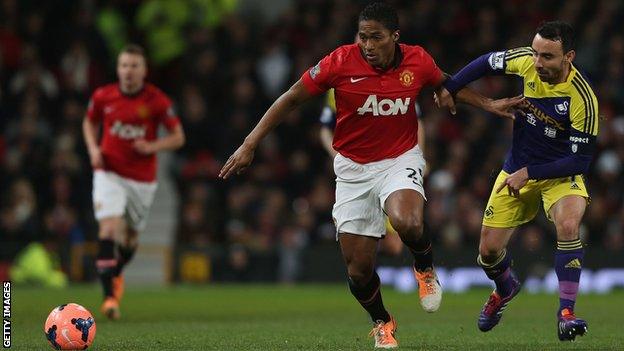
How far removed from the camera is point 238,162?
28.3 feet

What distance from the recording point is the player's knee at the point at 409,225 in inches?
342

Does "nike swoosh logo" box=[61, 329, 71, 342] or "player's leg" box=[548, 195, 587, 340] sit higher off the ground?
"player's leg" box=[548, 195, 587, 340]

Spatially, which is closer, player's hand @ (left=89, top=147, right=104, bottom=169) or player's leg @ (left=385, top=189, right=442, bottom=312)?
player's leg @ (left=385, top=189, right=442, bottom=312)

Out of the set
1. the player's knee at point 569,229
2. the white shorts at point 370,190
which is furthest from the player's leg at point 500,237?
the white shorts at point 370,190

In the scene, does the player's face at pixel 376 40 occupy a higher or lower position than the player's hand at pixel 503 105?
higher

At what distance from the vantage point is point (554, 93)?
9.39m

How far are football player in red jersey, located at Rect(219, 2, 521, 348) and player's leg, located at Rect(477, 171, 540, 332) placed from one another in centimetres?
111

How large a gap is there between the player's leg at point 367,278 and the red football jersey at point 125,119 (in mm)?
4479

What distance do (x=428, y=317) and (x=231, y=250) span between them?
726 centimetres

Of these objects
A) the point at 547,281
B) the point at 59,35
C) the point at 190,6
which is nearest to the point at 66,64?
the point at 59,35

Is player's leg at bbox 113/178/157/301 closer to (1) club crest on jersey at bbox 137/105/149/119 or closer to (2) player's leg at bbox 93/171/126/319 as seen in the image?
(2) player's leg at bbox 93/171/126/319

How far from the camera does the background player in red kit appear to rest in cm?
1280

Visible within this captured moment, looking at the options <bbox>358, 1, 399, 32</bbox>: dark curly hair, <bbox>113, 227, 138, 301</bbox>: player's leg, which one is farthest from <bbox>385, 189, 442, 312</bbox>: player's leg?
<bbox>113, 227, 138, 301</bbox>: player's leg

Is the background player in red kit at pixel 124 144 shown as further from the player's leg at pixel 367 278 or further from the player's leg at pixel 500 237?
the player's leg at pixel 367 278
